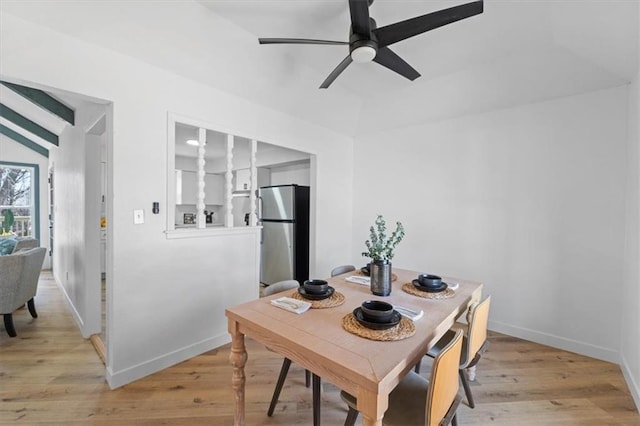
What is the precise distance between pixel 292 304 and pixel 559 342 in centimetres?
278

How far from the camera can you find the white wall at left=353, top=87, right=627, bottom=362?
2.46 meters

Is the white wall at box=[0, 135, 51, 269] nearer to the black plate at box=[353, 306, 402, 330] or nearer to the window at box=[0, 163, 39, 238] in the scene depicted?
the window at box=[0, 163, 39, 238]

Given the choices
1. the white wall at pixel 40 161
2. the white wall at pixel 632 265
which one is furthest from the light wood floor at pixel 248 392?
the white wall at pixel 40 161

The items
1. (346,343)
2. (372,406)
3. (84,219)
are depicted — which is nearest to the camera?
(372,406)

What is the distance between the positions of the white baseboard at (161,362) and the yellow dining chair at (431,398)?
1.68 meters

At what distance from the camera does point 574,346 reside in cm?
257

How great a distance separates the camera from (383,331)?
1243 mm

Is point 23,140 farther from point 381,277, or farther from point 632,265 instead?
point 632,265

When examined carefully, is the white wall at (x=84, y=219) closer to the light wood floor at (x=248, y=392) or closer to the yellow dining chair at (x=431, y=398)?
the light wood floor at (x=248, y=392)

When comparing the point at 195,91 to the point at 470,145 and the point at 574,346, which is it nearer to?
the point at 470,145

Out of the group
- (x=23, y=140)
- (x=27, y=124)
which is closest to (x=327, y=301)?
(x=27, y=124)

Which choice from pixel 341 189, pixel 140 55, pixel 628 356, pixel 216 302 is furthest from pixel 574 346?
pixel 140 55

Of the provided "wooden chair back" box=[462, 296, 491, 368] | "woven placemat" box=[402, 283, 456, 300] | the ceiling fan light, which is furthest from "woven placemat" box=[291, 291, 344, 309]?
the ceiling fan light

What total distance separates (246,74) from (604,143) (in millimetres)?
3294
